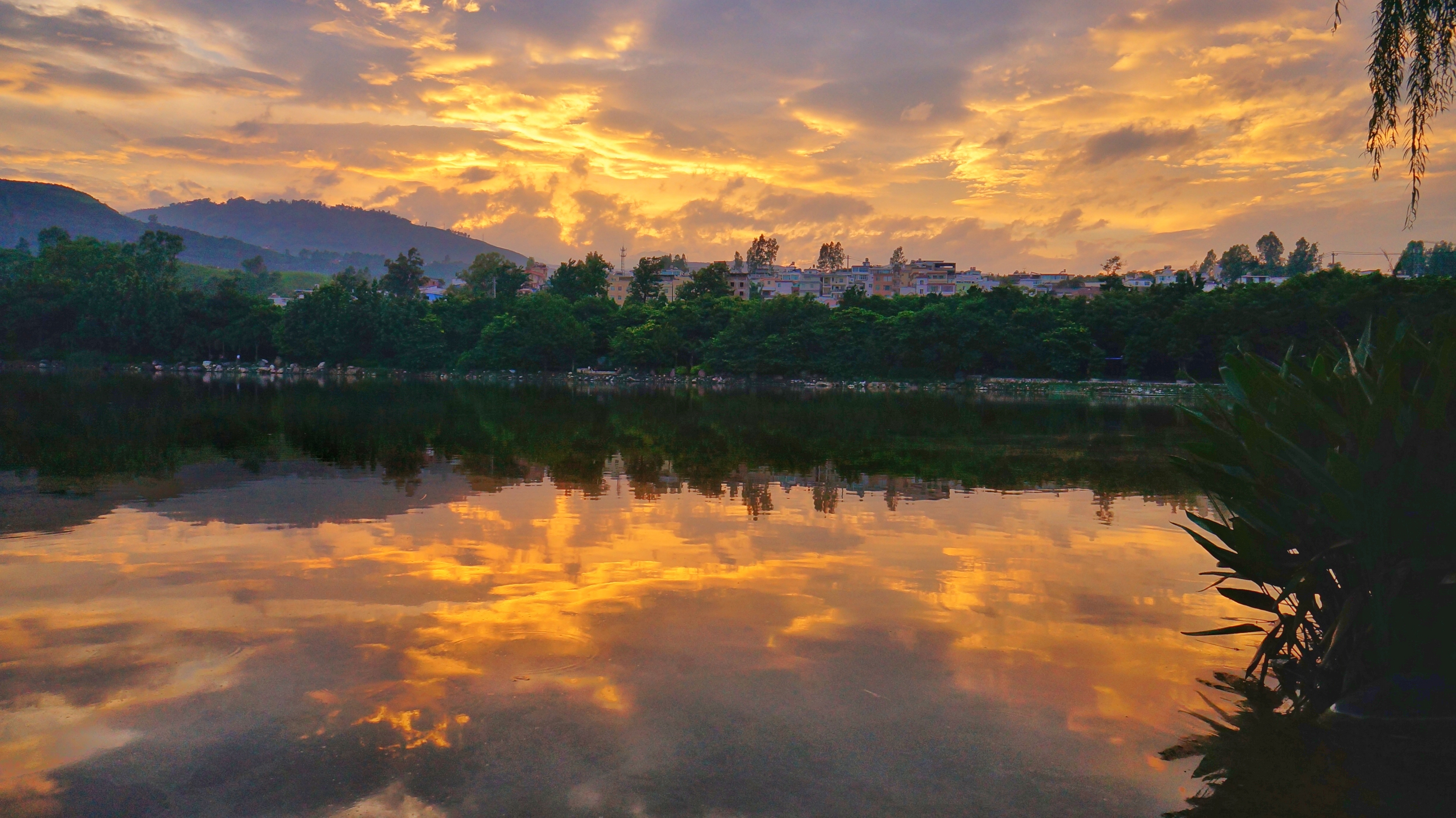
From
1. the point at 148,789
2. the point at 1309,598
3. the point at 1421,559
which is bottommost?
the point at 148,789

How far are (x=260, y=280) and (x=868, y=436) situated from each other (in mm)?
187897

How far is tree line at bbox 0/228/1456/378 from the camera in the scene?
7275 cm

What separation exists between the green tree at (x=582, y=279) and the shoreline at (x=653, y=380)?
25011 mm

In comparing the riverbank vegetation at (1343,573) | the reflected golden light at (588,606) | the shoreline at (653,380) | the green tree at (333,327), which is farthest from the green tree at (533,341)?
the riverbank vegetation at (1343,573)

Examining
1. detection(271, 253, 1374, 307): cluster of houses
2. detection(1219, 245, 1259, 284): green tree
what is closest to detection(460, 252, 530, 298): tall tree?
detection(271, 253, 1374, 307): cluster of houses

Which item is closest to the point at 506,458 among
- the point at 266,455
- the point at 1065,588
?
the point at 266,455

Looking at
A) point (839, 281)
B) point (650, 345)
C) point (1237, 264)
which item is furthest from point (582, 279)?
point (1237, 264)

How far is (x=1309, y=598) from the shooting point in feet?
22.0

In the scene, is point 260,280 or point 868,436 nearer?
point 868,436

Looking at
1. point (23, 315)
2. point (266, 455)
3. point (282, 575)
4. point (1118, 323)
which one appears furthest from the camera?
point (23, 315)

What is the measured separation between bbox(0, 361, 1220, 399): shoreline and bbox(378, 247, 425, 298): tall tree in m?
40.7

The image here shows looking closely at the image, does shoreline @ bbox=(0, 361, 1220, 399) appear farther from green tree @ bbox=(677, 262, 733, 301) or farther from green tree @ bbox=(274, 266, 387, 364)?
green tree @ bbox=(677, 262, 733, 301)

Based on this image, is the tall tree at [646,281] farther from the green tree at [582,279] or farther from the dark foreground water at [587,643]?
the dark foreground water at [587,643]

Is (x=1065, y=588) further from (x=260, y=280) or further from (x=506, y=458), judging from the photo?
(x=260, y=280)
